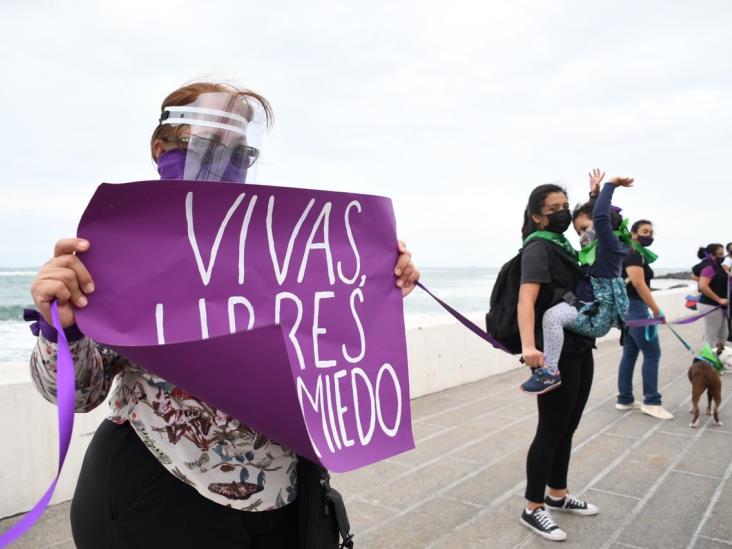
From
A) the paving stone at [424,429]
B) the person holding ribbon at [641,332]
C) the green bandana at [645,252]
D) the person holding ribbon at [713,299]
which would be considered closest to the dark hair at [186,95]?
the paving stone at [424,429]

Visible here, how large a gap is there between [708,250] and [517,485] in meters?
6.02

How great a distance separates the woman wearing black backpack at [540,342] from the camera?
3.06 metres

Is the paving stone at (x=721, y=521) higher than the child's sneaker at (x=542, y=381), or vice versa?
the child's sneaker at (x=542, y=381)

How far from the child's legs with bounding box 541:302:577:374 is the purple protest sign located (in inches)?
65.1

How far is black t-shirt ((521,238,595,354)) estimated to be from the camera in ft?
10.0

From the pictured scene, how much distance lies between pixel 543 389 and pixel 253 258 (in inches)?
84.2

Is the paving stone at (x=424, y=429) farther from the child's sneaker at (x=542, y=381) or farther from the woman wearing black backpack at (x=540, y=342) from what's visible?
the child's sneaker at (x=542, y=381)

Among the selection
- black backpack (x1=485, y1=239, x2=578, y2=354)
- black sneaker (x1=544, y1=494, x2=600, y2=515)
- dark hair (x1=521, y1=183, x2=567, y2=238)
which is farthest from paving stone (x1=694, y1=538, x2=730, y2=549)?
dark hair (x1=521, y1=183, x2=567, y2=238)

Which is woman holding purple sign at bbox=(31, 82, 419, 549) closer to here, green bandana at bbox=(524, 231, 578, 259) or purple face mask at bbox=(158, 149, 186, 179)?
purple face mask at bbox=(158, 149, 186, 179)

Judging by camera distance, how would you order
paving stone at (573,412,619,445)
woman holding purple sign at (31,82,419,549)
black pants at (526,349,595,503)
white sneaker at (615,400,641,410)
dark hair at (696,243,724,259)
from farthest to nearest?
dark hair at (696,243,724,259)
white sneaker at (615,400,641,410)
paving stone at (573,412,619,445)
black pants at (526,349,595,503)
woman holding purple sign at (31,82,419,549)

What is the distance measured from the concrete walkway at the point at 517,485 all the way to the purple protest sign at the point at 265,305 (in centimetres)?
198

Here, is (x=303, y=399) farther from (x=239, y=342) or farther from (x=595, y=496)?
(x=595, y=496)

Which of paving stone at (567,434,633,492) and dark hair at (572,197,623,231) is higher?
dark hair at (572,197,623,231)

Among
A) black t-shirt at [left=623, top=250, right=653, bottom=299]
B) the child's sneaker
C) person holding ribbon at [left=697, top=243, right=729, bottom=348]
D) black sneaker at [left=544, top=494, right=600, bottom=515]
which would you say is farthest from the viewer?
person holding ribbon at [left=697, top=243, right=729, bottom=348]
